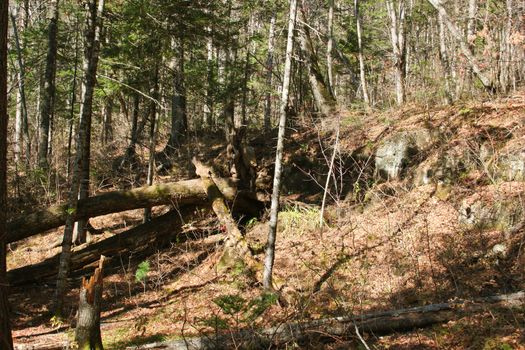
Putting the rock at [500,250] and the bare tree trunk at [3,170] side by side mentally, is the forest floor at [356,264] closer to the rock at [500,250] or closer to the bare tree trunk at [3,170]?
the rock at [500,250]

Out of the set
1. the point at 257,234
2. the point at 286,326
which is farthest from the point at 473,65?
the point at 286,326

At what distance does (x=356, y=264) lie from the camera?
9.24 metres

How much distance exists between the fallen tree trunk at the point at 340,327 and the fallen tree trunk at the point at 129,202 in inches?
188

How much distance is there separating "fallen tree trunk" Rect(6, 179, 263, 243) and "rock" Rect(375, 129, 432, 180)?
11.6ft

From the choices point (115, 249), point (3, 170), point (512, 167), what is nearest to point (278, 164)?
point (3, 170)

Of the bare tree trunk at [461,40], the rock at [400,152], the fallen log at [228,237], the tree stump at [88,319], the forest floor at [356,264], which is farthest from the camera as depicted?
the rock at [400,152]

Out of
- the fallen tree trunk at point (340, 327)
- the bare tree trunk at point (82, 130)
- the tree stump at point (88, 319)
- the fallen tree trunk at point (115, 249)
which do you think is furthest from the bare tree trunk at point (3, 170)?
the fallen tree trunk at point (115, 249)

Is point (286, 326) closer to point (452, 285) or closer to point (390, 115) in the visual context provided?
point (452, 285)

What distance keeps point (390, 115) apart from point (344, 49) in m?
9.79

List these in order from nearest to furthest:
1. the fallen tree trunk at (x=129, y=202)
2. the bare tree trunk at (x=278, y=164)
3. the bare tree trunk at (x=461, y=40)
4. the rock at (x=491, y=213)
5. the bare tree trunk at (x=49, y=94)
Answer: the bare tree trunk at (x=278, y=164) < the rock at (x=491, y=213) < the fallen tree trunk at (x=129, y=202) < the bare tree trunk at (x=461, y=40) < the bare tree trunk at (x=49, y=94)

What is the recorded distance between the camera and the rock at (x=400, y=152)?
11398mm

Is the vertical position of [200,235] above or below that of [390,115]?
below

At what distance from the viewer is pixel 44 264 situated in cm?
1045

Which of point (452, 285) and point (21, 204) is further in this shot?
point (21, 204)
